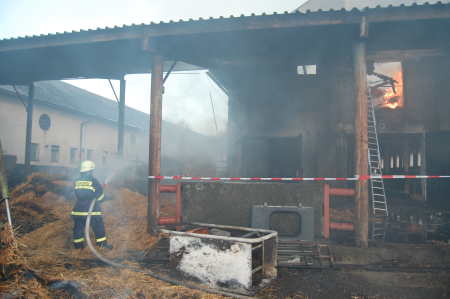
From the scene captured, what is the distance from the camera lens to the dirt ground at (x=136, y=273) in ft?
10.9

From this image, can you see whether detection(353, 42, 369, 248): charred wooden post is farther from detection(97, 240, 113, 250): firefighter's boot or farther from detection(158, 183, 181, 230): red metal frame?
detection(97, 240, 113, 250): firefighter's boot

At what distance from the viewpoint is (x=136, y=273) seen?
3.82 m

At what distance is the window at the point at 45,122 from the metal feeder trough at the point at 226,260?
1989cm

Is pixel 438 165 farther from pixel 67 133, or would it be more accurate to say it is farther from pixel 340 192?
pixel 67 133

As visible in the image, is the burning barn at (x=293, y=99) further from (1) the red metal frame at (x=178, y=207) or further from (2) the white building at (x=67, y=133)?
(2) the white building at (x=67, y=133)

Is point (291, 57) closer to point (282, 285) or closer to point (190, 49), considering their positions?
point (190, 49)

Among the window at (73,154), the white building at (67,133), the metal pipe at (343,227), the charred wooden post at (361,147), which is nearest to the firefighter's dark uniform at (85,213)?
the metal pipe at (343,227)

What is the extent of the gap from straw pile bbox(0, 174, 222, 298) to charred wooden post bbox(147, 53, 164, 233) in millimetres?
471

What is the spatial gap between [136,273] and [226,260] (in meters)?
1.24

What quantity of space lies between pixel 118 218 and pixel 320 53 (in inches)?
245

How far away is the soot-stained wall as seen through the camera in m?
5.36

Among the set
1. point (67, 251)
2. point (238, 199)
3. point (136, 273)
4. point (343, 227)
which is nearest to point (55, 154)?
point (67, 251)

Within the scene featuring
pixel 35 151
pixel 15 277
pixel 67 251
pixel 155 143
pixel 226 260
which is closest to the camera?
pixel 15 277

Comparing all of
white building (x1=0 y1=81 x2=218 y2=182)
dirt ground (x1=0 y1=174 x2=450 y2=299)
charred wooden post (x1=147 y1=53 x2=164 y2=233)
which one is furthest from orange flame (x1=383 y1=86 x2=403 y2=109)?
white building (x1=0 y1=81 x2=218 y2=182)
